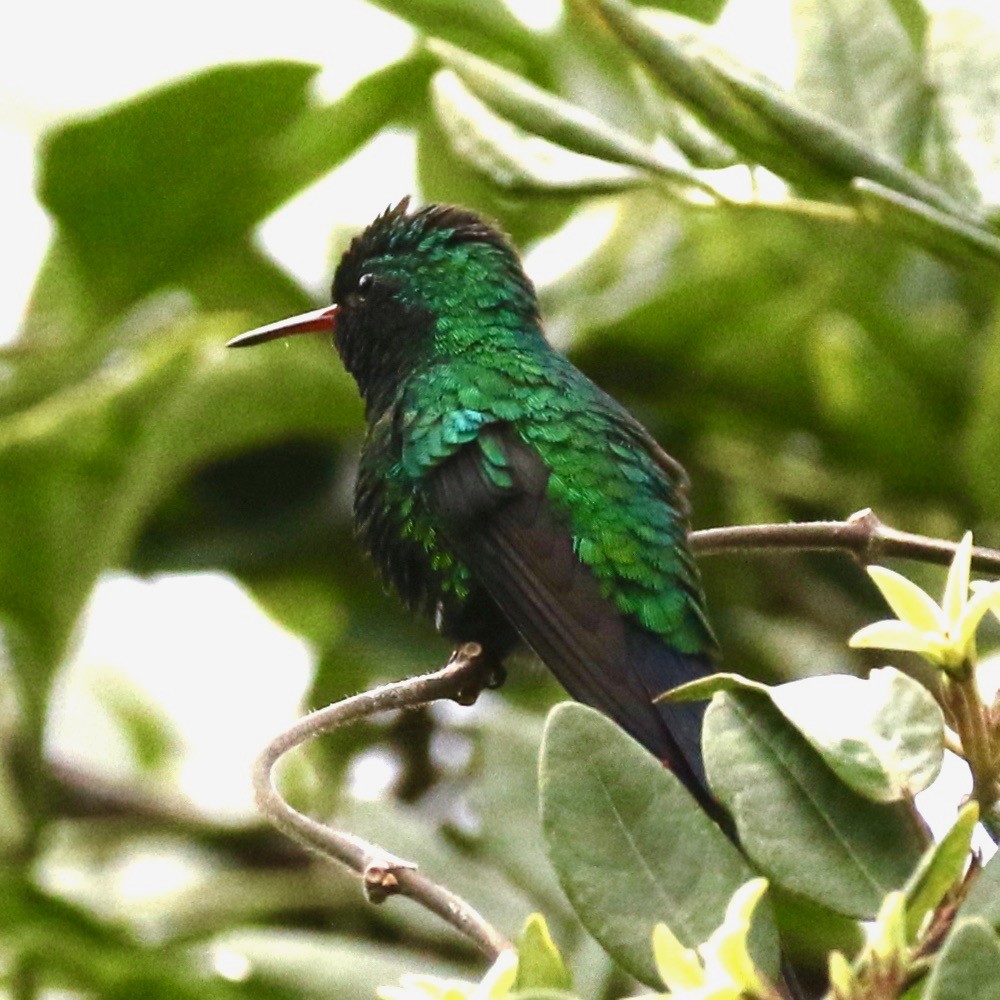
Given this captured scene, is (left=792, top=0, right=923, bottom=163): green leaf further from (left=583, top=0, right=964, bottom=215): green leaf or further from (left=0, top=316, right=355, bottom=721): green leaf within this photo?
(left=0, top=316, right=355, bottom=721): green leaf

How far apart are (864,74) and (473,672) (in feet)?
2.61

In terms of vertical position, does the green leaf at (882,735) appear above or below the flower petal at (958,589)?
below

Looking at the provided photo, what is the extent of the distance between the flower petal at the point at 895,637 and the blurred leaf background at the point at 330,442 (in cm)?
128

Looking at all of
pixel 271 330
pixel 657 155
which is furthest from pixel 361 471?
pixel 657 155

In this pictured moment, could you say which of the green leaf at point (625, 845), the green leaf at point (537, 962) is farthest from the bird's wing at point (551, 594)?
the green leaf at point (537, 962)

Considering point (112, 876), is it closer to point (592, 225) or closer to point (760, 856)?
point (592, 225)

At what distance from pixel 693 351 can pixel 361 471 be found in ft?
2.07

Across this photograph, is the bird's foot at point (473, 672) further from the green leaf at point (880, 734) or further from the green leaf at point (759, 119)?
the green leaf at point (880, 734)

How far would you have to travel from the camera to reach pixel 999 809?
46.5 inches

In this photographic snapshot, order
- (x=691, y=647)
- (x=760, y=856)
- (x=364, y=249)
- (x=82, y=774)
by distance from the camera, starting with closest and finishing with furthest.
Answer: (x=760, y=856), (x=691, y=647), (x=364, y=249), (x=82, y=774)

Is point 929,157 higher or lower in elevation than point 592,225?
higher

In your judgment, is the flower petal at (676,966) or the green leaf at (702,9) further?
the green leaf at (702,9)

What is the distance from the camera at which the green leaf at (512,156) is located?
2.00m

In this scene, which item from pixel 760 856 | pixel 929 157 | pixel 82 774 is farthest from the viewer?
pixel 82 774
